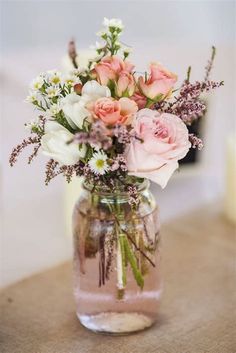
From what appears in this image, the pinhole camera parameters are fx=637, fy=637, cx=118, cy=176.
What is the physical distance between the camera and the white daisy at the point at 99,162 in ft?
2.63

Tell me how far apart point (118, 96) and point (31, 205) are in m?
0.68

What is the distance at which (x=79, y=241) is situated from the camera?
3.05 feet

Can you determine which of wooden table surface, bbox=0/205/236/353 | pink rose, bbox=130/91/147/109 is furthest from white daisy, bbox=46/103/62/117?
wooden table surface, bbox=0/205/236/353

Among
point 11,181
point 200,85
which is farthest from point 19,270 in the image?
point 200,85

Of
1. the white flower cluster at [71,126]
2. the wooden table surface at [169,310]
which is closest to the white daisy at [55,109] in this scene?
the white flower cluster at [71,126]

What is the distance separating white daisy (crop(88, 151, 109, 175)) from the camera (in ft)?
2.63

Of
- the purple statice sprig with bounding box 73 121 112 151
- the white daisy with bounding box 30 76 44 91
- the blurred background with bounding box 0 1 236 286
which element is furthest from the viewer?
the blurred background with bounding box 0 1 236 286

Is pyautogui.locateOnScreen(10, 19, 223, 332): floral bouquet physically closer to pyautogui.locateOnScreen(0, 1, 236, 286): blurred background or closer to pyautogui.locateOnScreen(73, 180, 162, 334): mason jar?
pyautogui.locateOnScreen(73, 180, 162, 334): mason jar

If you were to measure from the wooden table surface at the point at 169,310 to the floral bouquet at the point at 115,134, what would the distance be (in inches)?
3.9

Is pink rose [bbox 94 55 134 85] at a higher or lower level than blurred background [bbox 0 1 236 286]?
higher

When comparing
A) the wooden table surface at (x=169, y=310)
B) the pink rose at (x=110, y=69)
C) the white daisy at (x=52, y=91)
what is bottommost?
the wooden table surface at (x=169, y=310)

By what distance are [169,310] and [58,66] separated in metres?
0.82

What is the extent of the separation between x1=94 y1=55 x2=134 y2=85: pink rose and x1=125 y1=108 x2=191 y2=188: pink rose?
2.5 inches

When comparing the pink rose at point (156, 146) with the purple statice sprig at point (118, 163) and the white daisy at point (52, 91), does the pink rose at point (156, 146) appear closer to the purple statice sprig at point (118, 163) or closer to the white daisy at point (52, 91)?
the purple statice sprig at point (118, 163)
